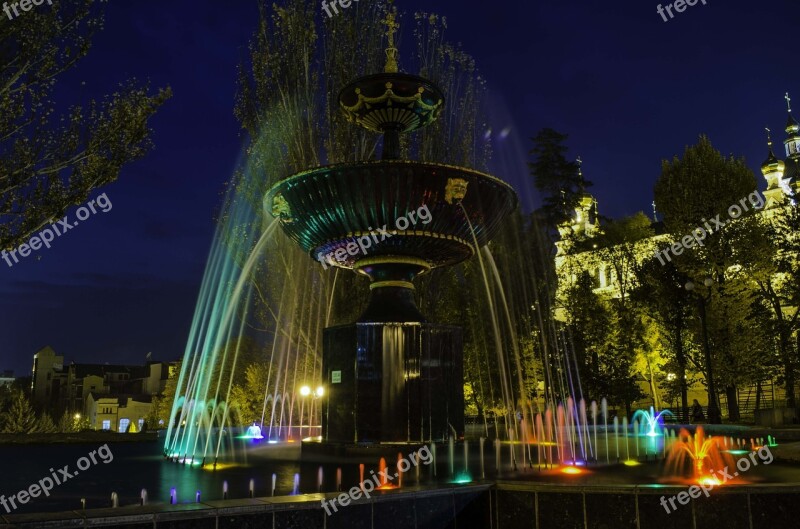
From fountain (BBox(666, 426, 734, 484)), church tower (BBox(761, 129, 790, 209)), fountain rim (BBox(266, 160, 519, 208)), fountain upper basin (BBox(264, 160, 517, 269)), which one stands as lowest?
fountain (BBox(666, 426, 734, 484))

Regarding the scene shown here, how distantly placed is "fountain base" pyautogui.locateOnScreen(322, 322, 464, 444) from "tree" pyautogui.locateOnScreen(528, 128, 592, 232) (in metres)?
28.6

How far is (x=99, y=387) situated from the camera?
7775cm

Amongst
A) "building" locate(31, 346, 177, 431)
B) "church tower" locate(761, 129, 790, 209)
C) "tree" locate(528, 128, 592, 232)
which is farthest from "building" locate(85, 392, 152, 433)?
"church tower" locate(761, 129, 790, 209)

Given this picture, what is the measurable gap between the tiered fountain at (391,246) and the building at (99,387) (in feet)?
204

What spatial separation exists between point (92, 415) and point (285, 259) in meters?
56.3

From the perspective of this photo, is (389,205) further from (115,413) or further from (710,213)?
(115,413)

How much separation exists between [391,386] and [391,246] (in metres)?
1.90

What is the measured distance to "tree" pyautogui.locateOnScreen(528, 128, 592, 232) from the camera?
121ft

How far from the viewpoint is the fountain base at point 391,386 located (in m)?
8.52

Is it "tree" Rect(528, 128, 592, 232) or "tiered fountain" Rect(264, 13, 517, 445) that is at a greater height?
"tree" Rect(528, 128, 592, 232)

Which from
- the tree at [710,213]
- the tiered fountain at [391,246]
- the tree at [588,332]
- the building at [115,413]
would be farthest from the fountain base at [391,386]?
the building at [115,413]

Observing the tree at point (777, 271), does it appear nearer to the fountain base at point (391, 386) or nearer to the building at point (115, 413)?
the fountain base at point (391, 386)

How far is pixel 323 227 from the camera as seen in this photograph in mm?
8930

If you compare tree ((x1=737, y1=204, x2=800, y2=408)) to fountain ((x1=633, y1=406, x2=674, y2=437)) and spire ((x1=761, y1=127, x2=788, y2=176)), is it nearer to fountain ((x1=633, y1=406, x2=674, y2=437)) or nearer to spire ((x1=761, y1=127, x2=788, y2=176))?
fountain ((x1=633, y1=406, x2=674, y2=437))
